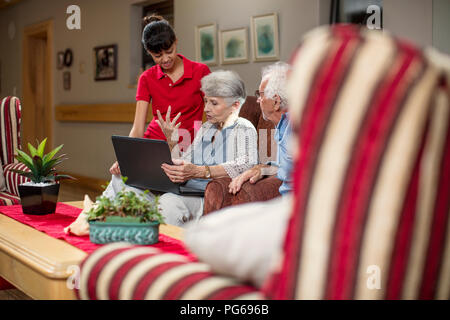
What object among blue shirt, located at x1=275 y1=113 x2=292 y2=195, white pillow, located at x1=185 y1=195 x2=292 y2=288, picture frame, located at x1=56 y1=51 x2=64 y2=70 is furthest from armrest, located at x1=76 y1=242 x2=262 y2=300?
picture frame, located at x1=56 y1=51 x2=64 y2=70

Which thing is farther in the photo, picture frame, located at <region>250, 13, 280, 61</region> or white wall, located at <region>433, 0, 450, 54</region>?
picture frame, located at <region>250, 13, 280, 61</region>

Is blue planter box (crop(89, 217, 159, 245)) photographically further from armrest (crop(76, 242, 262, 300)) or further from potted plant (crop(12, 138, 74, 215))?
potted plant (crop(12, 138, 74, 215))

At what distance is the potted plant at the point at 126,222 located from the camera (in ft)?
5.95

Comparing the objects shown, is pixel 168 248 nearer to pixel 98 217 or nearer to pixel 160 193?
pixel 98 217

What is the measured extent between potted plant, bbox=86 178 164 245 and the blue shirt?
786 millimetres

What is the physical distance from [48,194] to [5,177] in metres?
1.33

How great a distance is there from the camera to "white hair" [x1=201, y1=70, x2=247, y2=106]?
2873 mm

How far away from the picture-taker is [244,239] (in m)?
0.98

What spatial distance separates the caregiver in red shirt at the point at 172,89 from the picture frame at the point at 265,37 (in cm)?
158

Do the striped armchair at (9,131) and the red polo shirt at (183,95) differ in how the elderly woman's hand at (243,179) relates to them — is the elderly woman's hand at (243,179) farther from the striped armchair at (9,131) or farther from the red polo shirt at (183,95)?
the striped armchair at (9,131)

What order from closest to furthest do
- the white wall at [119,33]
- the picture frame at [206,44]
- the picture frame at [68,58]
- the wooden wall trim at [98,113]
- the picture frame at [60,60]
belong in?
the white wall at [119,33] → the picture frame at [206,44] → the wooden wall trim at [98,113] → the picture frame at [68,58] → the picture frame at [60,60]

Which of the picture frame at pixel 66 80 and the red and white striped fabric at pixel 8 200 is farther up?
the picture frame at pixel 66 80

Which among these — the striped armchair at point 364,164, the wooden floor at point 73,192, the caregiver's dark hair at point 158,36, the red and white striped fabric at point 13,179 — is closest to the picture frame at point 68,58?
the wooden floor at point 73,192

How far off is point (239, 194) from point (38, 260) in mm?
1203
